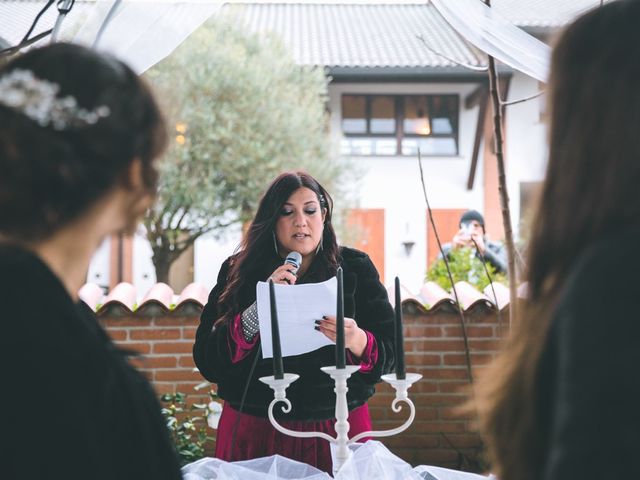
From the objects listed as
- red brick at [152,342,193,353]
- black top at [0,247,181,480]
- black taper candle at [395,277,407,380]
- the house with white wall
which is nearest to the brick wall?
red brick at [152,342,193,353]

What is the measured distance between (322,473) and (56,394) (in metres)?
0.98

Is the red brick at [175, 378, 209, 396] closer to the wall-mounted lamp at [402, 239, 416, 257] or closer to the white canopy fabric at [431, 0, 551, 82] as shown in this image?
the white canopy fabric at [431, 0, 551, 82]

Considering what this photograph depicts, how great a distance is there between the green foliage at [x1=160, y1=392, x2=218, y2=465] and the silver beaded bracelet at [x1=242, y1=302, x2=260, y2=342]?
128 centimetres

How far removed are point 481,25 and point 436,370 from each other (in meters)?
2.11

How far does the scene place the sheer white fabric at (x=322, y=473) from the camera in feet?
5.25

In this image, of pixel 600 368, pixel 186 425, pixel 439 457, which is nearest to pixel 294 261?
pixel 600 368

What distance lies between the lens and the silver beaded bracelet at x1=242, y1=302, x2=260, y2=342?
2123 mm

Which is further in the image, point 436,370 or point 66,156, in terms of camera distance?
point 436,370

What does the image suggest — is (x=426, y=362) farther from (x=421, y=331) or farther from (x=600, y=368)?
(x=600, y=368)

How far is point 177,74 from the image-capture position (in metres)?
11.7

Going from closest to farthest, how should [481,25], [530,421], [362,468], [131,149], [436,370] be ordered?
[530,421] → [131,149] → [362,468] → [481,25] → [436,370]

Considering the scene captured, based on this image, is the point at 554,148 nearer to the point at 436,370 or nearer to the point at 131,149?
→ the point at 131,149

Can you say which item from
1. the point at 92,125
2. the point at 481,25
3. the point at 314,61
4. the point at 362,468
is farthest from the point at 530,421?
the point at 314,61

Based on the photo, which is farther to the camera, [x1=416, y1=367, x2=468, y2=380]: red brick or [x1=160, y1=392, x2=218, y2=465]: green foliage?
[x1=416, y1=367, x2=468, y2=380]: red brick
